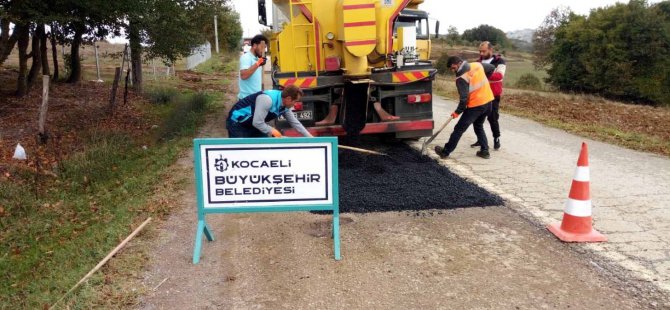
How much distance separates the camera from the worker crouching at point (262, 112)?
483 centimetres

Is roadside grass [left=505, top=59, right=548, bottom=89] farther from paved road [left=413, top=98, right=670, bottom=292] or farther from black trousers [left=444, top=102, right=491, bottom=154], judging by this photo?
black trousers [left=444, top=102, right=491, bottom=154]

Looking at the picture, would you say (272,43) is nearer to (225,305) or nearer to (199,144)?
(199,144)

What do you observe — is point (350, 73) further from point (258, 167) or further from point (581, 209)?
point (581, 209)

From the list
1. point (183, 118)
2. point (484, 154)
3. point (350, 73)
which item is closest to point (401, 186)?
point (350, 73)

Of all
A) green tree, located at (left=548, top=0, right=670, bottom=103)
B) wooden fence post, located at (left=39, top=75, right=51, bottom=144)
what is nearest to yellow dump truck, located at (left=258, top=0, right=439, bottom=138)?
wooden fence post, located at (left=39, top=75, right=51, bottom=144)

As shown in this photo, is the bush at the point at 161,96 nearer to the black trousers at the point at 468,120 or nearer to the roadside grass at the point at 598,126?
the roadside grass at the point at 598,126

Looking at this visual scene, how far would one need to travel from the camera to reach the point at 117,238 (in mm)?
4652

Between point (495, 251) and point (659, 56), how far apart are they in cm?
3462

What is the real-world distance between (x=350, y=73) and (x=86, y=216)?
13.3 feet

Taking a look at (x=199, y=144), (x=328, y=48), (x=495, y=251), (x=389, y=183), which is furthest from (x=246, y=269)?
(x=328, y=48)

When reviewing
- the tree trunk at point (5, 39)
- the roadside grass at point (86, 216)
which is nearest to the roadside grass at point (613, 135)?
the roadside grass at point (86, 216)

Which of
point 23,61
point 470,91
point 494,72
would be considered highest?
point 23,61

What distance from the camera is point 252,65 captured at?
22.5 ft

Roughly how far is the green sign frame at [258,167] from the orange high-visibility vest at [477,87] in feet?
12.1
